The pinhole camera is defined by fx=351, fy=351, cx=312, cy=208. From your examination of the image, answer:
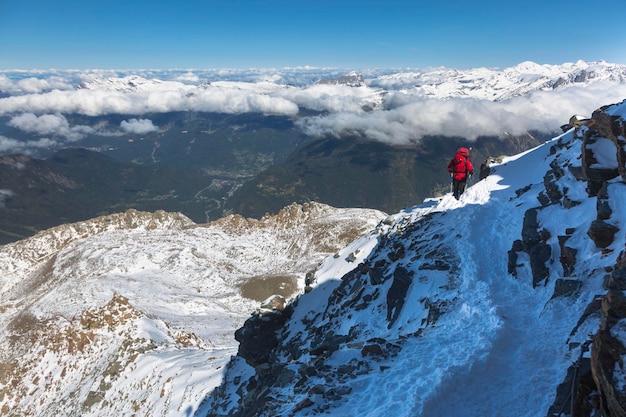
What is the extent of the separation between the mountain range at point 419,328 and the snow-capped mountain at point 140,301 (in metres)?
0.43

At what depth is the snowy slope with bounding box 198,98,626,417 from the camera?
44.5 ft

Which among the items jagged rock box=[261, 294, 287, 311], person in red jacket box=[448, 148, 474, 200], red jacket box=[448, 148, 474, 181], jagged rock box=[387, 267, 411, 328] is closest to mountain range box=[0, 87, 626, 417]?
jagged rock box=[387, 267, 411, 328]

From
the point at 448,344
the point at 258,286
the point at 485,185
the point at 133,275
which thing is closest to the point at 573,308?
the point at 448,344

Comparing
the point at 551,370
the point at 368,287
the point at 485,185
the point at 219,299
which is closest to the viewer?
the point at 551,370

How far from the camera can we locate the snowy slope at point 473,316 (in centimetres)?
1358

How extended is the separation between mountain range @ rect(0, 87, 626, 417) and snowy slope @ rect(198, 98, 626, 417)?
0.10 m

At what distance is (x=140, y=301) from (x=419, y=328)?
86.0 meters

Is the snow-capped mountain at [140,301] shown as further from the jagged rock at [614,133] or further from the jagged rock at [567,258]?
the jagged rock at [614,133]

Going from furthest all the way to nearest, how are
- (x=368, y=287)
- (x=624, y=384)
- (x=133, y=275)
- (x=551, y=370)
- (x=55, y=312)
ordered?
1. (x=133, y=275)
2. (x=55, y=312)
3. (x=368, y=287)
4. (x=551, y=370)
5. (x=624, y=384)

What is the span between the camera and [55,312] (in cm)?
8194

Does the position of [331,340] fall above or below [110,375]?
above

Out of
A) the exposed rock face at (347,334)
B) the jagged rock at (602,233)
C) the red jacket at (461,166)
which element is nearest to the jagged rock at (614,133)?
the jagged rock at (602,233)

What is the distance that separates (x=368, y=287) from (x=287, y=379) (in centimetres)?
1550

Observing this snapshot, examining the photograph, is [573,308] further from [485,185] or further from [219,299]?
[219,299]
